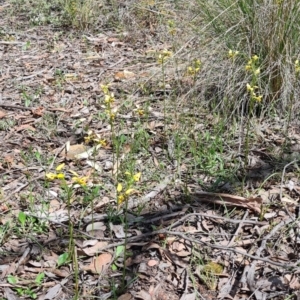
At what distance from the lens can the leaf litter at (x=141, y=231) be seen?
191 cm

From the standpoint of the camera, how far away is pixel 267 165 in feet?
8.68

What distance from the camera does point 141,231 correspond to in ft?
7.20

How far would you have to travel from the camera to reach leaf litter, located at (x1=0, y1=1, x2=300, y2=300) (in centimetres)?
191

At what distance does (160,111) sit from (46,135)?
782 millimetres

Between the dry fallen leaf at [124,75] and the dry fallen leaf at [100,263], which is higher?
the dry fallen leaf at [124,75]

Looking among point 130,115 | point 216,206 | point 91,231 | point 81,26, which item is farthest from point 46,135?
point 81,26

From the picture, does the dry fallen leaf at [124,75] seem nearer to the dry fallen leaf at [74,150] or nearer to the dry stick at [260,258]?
the dry fallen leaf at [74,150]

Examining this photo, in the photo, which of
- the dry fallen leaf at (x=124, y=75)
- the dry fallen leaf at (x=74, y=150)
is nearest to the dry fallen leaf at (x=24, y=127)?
the dry fallen leaf at (x=74, y=150)

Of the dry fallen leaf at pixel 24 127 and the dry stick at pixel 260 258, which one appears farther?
the dry fallen leaf at pixel 24 127

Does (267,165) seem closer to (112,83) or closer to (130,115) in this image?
(130,115)

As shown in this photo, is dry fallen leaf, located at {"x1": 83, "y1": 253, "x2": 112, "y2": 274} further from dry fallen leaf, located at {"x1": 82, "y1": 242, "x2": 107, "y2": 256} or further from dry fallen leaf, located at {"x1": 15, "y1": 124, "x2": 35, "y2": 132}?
dry fallen leaf, located at {"x1": 15, "y1": 124, "x2": 35, "y2": 132}

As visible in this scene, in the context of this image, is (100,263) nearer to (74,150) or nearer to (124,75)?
(74,150)

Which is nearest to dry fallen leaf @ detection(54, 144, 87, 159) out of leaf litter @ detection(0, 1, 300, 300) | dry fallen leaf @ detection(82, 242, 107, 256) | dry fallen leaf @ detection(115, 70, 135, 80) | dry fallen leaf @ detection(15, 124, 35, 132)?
leaf litter @ detection(0, 1, 300, 300)

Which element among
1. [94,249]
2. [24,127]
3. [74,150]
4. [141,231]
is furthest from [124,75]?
[94,249]
